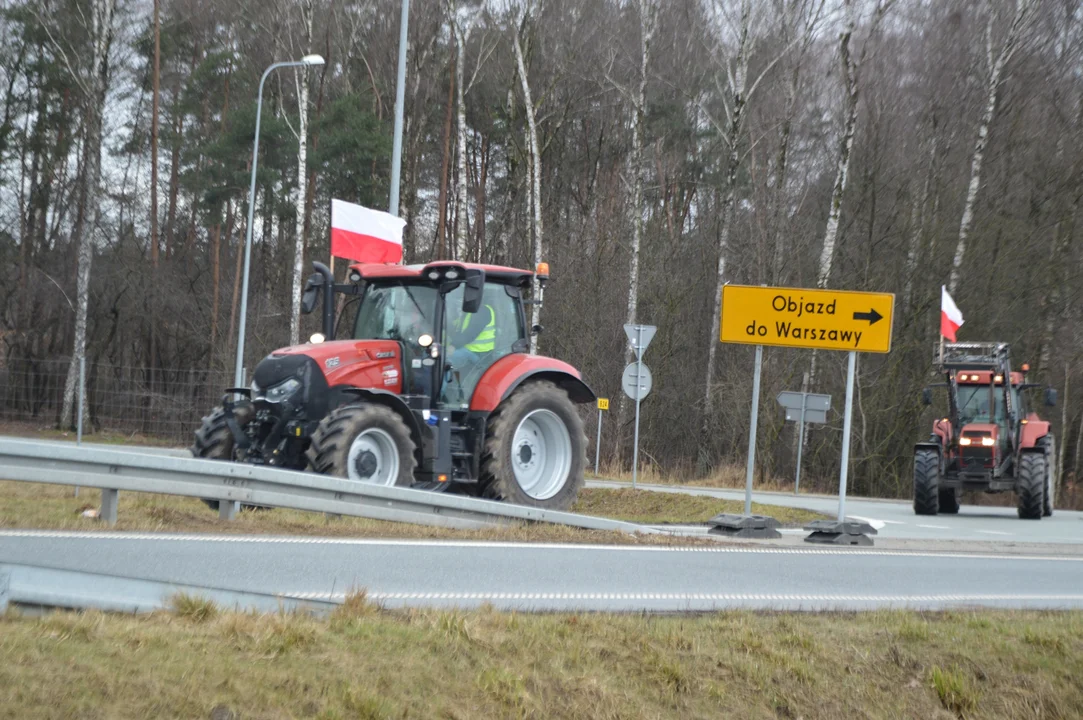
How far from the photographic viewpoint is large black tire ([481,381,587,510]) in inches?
517

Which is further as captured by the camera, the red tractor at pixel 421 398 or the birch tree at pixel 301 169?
the birch tree at pixel 301 169

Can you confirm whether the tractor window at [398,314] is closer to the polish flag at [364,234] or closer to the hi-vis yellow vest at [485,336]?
the hi-vis yellow vest at [485,336]

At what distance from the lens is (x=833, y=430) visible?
108 ft

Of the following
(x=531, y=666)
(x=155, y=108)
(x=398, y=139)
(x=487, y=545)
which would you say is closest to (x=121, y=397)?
(x=155, y=108)

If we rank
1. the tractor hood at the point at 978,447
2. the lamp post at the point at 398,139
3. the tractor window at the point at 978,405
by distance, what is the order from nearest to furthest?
the lamp post at the point at 398,139
the tractor hood at the point at 978,447
the tractor window at the point at 978,405

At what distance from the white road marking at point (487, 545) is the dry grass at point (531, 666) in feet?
10.2

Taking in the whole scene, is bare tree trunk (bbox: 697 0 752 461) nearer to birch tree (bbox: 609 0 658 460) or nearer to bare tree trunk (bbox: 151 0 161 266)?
birch tree (bbox: 609 0 658 460)

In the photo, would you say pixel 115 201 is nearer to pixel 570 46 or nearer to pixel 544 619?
pixel 570 46

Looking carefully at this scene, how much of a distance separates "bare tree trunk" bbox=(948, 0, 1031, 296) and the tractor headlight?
23.6 metres

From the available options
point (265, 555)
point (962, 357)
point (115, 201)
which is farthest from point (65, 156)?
point (265, 555)

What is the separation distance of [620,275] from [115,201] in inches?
632

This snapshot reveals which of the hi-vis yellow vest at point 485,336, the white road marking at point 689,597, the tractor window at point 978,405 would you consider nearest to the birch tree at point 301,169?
the tractor window at point 978,405

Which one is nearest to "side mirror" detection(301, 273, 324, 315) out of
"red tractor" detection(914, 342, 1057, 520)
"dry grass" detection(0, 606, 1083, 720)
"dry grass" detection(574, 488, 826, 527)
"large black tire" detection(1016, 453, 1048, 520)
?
"dry grass" detection(574, 488, 826, 527)

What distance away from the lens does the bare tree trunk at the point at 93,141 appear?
32.8m
